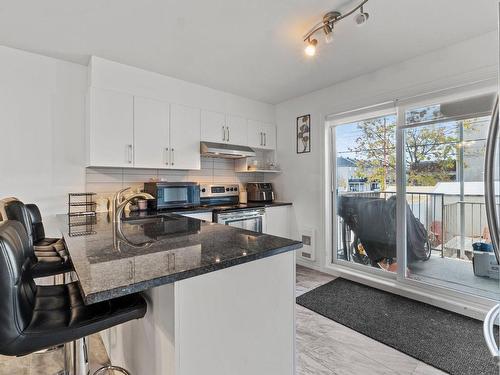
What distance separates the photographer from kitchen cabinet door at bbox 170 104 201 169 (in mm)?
3170

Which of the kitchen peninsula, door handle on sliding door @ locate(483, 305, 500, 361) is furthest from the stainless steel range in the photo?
door handle on sliding door @ locate(483, 305, 500, 361)

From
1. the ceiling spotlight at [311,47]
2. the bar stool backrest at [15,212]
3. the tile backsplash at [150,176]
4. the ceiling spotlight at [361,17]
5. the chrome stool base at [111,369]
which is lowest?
the chrome stool base at [111,369]

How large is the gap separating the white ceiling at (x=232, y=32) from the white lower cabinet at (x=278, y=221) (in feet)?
6.01

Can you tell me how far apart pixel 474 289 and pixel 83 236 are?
3296 mm

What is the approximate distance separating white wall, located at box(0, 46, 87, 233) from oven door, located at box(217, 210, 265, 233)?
63.5 inches

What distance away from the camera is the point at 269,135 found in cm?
419

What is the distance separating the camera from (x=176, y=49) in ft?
8.26

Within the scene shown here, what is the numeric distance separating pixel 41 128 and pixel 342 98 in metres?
3.39

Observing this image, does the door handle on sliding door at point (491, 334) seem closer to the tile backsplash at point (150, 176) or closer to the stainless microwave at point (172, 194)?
the stainless microwave at point (172, 194)

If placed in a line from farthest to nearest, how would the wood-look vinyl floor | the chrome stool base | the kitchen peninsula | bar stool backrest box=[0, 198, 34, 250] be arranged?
the wood-look vinyl floor → bar stool backrest box=[0, 198, 34, 250] → the chrome stool base → the kitchen peninsula

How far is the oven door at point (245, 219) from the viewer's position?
3222 millimetres

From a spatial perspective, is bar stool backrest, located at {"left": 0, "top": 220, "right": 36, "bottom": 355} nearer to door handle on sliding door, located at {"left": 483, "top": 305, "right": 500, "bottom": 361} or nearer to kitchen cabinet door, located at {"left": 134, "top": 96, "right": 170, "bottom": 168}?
door handle on sliding door, located at {"left": 483, "top": 305, "right": 500, "bottom": 361}

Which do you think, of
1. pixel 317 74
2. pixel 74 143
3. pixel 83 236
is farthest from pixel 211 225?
pixel 317 74

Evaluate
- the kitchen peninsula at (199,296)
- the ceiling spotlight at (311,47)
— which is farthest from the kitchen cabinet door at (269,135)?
the kitchen peninsula at (199,296)
